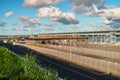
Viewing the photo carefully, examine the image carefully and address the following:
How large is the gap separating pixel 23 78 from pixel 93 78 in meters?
24.9

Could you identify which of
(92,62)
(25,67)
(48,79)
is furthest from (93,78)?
(48,79)

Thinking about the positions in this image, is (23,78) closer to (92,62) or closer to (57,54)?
(92,62)

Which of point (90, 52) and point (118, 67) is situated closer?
point (118, 67)

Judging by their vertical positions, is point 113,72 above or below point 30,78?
below

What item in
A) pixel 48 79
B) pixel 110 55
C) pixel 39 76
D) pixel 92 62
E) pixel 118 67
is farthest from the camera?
pixel 110 55

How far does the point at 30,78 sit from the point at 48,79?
254 centimetres

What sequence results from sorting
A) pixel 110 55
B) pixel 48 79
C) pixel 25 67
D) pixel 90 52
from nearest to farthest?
1. pixel 48 79
2. pixel 25 67
3. pixel 110 55
4. pixel 90 52

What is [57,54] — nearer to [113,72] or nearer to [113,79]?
[113,72]

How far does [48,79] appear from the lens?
16.8 meters

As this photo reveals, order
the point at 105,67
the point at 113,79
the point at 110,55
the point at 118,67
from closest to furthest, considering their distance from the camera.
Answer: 1. the point at 113,79
2. the point at 118,67
3. the point at 105,67
4. the point at 110,55

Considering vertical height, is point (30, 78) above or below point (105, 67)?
above

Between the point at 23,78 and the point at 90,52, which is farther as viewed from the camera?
the point at 90,52

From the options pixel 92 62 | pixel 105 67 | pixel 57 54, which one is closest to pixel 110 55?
pixel 57 54

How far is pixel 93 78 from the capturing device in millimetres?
43500
